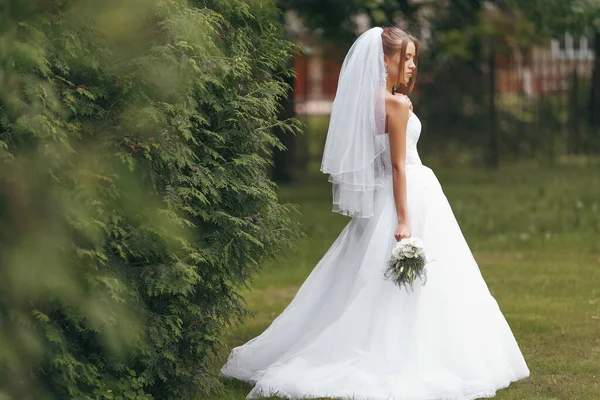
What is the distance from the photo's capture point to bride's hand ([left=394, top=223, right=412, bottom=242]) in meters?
5.89

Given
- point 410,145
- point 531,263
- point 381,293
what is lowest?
point 531,263

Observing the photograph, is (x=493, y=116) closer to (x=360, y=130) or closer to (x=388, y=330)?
(x=360, y=130)

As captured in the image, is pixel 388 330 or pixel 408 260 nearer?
pixel 408 260

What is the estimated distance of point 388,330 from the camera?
5.87 meters

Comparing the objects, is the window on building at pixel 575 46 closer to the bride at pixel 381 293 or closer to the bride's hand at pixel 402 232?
the bride at pixel 381 293

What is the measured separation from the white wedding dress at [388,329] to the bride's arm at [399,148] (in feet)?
0.41

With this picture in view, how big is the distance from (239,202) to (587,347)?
107 inches

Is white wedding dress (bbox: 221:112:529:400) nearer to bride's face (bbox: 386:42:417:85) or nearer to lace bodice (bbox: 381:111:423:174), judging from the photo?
lace bodice (bbox: 381:111:423:174)

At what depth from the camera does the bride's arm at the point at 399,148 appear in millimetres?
5926

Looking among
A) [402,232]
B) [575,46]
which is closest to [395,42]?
[402,232]

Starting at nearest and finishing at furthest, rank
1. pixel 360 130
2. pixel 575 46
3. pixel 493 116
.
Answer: pixel 360 130, pixel 493 116, pixel 575 46

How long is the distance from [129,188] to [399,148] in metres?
2.79

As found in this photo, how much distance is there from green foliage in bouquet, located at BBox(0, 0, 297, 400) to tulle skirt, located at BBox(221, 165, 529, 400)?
1.48 ft

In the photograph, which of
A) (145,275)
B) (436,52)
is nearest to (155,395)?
(145,275)
